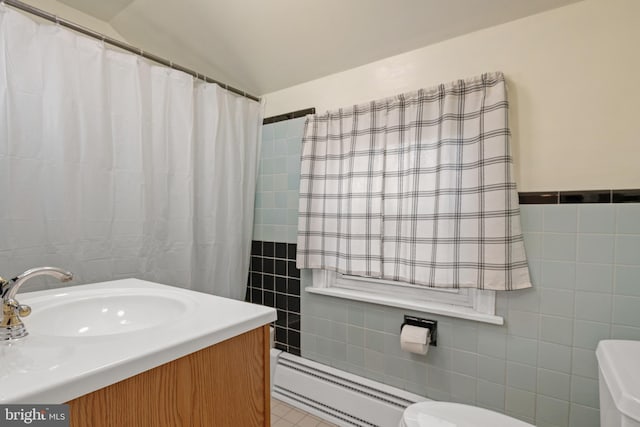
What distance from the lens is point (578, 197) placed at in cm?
120

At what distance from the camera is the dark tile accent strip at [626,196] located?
1.11m

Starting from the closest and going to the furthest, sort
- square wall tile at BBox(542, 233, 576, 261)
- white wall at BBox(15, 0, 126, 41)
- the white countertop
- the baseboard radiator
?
the white countertop, square wall tile at BBox(542, 233, 576, 261), white wall at BBox(15, 0, 126, 41), the baseboard radiator

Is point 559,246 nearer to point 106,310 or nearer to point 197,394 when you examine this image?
point 197,394

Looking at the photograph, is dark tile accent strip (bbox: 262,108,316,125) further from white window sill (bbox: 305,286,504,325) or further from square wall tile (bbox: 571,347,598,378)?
square wall tile (bbox: 571,347,598,378)

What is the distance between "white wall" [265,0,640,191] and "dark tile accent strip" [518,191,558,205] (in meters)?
0.02

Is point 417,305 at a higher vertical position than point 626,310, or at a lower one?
lower

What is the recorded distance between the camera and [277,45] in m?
1.70

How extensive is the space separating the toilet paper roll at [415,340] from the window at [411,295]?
11 cm

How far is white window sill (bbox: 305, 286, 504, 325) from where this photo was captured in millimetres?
1358

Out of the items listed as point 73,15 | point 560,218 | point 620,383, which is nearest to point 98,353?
point 620,383

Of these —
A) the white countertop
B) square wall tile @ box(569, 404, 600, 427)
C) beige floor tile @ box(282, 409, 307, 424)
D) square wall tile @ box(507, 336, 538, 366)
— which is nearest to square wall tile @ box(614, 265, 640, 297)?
square wall tile @ box(507, 336, 538, 366)

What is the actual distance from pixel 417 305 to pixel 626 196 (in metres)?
0.91

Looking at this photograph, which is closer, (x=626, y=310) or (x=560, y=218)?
(x=626, y=310)

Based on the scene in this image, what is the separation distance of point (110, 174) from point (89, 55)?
1.65 ft
